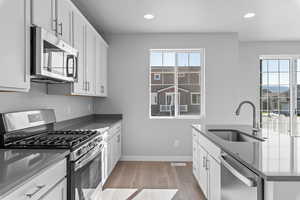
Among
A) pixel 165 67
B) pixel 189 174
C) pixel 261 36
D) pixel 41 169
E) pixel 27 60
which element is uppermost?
pixel 261 36

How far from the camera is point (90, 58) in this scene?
3441 millimetres

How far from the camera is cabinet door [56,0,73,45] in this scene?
229 cm

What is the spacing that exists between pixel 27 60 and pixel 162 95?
344 centimetres

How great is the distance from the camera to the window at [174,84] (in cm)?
492

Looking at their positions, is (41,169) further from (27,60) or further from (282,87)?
(282,87)

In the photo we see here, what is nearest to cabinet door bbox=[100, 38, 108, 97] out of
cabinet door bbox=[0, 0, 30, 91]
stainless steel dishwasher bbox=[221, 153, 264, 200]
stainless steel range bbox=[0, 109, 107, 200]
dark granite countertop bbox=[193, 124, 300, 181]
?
stainless steel range bbox=[0, 109, 107, 200]

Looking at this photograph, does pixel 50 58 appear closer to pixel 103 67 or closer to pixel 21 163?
pixel 21 163

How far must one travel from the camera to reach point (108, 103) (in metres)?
4.75

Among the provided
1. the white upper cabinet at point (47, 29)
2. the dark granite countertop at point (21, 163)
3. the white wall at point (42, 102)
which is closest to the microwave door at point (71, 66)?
the white upper cabinet at point (47, 29)

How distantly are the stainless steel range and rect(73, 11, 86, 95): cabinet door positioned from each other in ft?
1.50

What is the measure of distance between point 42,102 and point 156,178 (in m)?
2.10

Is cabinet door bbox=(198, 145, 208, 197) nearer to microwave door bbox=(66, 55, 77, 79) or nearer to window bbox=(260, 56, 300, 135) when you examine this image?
microwave door bbox=(66, 55, 77, 79)

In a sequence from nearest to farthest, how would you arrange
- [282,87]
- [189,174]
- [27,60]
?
[27,60] → [189,174] → [282,87]

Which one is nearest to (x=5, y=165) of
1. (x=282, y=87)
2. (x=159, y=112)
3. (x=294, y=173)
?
(x=294, y=173)
